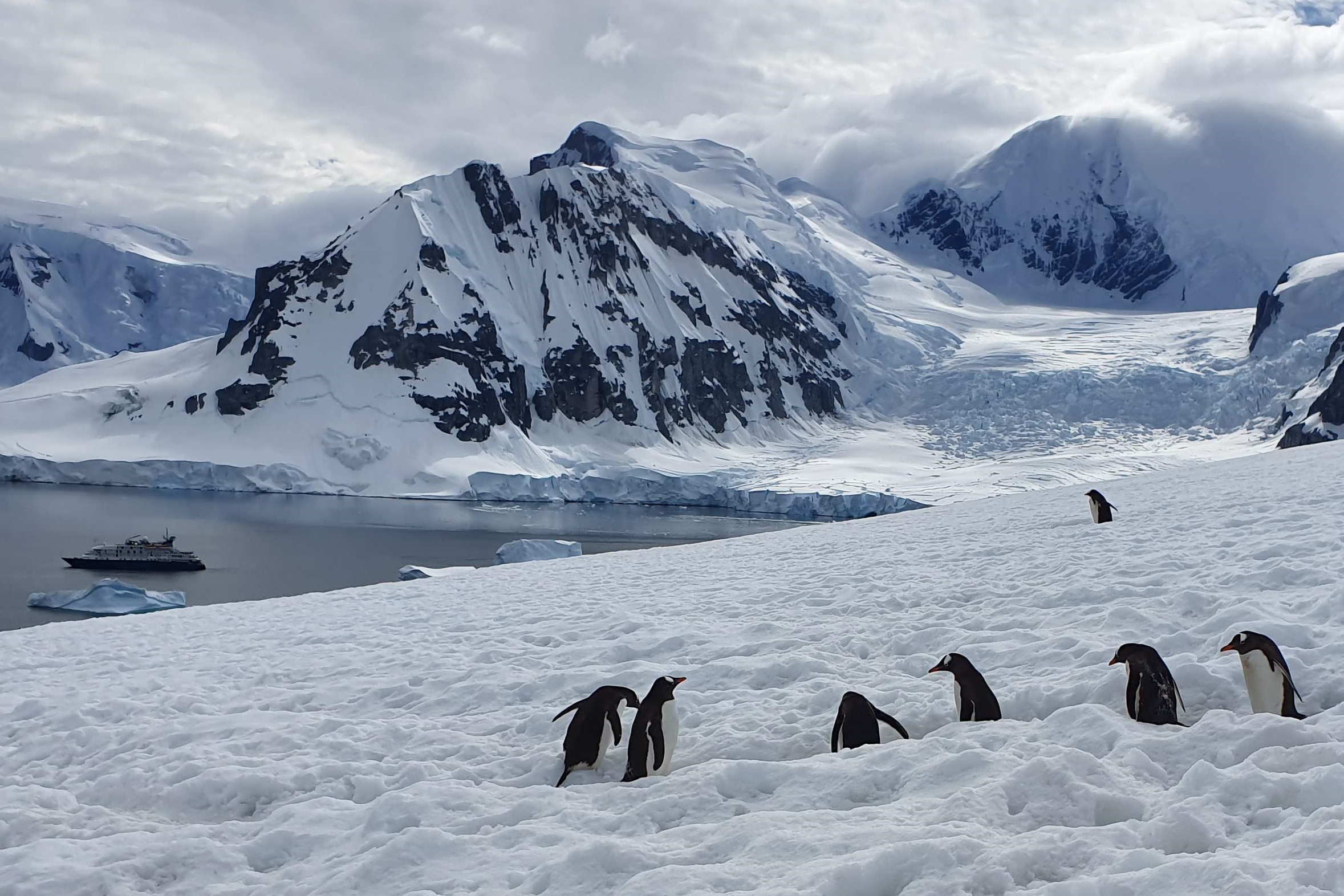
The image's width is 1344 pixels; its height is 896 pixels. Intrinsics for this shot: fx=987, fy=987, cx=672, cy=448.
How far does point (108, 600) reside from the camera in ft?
102

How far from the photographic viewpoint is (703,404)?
125m

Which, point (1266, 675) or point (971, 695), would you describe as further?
point (971, 695)

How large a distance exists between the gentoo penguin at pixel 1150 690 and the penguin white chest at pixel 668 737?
2888mm

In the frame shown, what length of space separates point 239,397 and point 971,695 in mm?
99086

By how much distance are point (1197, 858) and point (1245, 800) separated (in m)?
0.86

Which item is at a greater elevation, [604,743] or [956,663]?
[956,663]

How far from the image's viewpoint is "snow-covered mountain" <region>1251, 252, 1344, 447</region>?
2938 inches

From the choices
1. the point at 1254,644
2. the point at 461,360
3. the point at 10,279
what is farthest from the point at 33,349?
the point at 1254,644

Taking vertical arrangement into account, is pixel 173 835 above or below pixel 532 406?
below

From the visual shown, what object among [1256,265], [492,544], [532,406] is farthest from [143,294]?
[1256,265]

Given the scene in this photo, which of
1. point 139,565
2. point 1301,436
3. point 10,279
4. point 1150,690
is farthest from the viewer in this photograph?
point 10,279

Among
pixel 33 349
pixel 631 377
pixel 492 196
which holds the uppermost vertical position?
pixel 492 196

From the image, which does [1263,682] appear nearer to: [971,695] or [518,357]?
[971,695]

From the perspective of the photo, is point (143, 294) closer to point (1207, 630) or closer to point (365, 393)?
point (365, 393)
